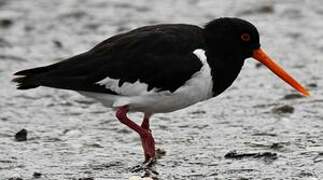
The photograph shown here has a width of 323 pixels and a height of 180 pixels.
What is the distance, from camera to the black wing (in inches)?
274

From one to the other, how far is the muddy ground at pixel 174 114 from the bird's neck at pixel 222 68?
556 mm

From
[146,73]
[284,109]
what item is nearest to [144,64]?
[146,73]

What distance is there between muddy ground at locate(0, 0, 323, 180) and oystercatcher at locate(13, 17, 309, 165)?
51cm

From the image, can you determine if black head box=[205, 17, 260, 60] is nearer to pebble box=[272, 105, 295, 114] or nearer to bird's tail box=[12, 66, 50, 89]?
pebble box=[272, 105, 295, 114]

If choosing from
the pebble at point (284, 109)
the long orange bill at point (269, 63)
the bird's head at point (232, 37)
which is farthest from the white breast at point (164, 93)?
the pebble at point (284, 109)

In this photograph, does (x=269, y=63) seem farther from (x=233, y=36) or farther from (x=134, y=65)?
(x=134, y=65)

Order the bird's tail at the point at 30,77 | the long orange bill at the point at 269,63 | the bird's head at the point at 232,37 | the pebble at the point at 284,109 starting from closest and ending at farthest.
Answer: the bird's tail at the point at 30,77 → the bird's head at the point at 232,37 → the long orange bill at the point at 269,63 → the pebble at the point at 284,109

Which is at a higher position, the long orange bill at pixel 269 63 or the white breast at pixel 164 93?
the long orange bill at pixel 269 63

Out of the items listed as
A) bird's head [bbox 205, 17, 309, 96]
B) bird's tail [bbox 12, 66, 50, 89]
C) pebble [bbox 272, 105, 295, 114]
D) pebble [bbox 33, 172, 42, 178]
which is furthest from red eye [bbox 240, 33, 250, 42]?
pebble [bbox 33, 172, 42, 178]

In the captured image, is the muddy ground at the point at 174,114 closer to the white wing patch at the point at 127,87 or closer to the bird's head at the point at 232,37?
the white wing patch at the point at 127,87

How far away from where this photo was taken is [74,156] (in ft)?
24.3

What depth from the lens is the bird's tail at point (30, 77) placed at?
7070 mm

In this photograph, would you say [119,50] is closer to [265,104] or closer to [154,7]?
[265,104]

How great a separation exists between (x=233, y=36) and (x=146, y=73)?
897 mm
